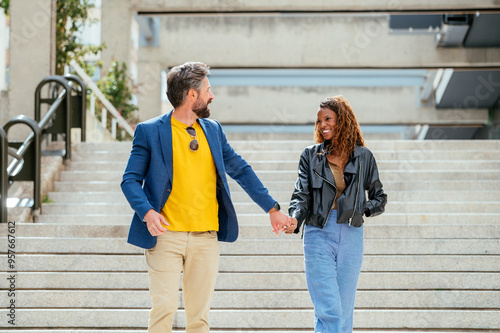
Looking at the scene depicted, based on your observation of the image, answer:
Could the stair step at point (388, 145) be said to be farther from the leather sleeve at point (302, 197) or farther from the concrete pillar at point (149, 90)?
the concrete pillar at point (149, 90)

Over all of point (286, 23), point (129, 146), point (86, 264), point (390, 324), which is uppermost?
point (286, 23)

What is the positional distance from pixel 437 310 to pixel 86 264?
2634mm

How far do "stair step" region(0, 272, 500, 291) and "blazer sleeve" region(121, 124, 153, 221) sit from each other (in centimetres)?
207

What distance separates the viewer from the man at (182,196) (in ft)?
10.7

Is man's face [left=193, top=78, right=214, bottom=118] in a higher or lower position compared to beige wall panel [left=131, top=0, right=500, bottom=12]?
lower

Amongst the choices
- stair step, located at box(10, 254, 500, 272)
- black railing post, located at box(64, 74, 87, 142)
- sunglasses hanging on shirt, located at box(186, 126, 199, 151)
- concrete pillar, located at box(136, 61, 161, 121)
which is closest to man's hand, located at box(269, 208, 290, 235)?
sunglasses hanging on shirt, located at box(186, 126, 199, 151)

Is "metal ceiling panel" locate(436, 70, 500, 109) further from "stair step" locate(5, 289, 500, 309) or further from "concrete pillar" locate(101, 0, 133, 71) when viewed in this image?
"stair step" locate(5, 289, 500, 309)

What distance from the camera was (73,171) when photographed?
25.5 feet

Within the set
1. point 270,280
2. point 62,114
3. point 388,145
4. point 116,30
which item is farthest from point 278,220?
point 116,30

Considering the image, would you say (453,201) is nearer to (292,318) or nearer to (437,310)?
(437,310)

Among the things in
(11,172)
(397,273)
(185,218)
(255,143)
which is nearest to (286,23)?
(255,143)

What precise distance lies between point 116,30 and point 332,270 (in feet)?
42.5

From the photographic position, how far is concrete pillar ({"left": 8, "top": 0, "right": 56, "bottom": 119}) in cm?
909

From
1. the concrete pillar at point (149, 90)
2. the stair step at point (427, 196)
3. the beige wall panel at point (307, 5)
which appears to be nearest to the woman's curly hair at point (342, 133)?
the stair step at point (427, 196)
